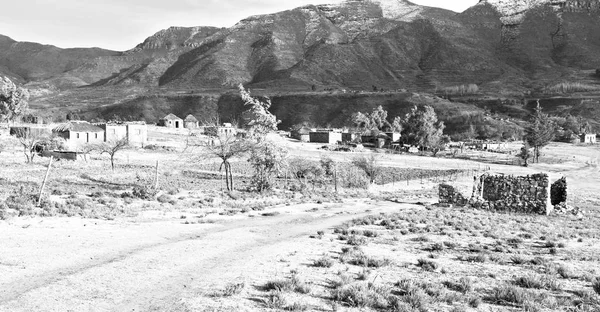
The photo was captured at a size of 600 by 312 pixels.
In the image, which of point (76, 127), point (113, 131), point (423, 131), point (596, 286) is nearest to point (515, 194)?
point (596, 286)

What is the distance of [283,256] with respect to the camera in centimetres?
1523

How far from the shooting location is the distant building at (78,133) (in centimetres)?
6744

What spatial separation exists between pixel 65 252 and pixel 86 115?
15370 centimetres

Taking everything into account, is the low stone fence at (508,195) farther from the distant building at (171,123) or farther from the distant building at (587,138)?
the distant building at (587,138)

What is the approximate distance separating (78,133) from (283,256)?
61774mm

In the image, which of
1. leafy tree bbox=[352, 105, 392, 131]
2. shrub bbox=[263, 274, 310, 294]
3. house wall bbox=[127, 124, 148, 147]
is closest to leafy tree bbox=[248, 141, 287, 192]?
shrub bbox=[263, 274, 310, 294]

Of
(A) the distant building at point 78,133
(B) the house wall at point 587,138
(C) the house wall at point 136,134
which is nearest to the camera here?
(A) the distant building at point 78,133

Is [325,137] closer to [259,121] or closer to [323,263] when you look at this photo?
[259,121]

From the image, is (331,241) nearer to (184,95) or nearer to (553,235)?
(553,235)

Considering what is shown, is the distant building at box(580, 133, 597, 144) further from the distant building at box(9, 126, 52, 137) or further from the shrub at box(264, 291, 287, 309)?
the shrub at box(264, 291, 287, 309)

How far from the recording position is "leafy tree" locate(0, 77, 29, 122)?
292 ft

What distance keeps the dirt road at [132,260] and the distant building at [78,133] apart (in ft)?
172

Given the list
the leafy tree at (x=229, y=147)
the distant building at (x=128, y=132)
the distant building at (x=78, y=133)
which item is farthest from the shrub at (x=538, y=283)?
the distant building at (x=128, y=132)

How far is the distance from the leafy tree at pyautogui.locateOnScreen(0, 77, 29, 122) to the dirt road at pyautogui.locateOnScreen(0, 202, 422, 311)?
82040mm
